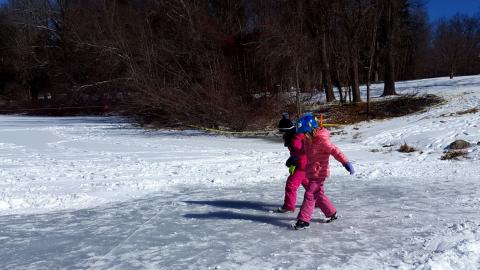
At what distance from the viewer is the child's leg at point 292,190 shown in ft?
22.2

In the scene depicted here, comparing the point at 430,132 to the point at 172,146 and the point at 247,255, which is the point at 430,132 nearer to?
the point at 172,146

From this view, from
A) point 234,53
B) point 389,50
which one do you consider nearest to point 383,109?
point 389,50

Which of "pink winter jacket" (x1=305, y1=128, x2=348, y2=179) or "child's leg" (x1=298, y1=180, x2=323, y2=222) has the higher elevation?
"pink winter jacket" (x1=305, y1=128, x2=348, y2=179)

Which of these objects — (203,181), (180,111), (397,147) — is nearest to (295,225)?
(203,181)

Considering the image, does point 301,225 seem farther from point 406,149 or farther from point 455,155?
point 406,149

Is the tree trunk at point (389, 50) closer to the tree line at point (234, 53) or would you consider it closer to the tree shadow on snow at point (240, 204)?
the tree line at point (234, 53)

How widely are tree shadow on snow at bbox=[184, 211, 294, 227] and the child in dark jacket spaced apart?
0.33 meters

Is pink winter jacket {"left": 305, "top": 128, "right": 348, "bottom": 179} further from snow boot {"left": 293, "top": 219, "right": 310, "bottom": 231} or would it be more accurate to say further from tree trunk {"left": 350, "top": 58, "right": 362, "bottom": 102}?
tree trunk {"left": 350, "top": 58, "right": 362, "bottom": 102}

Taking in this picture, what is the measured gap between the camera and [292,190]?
22.2ft

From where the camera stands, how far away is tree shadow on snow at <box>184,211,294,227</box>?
20.6ft

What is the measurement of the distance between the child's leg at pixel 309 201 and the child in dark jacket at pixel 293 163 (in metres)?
0.72

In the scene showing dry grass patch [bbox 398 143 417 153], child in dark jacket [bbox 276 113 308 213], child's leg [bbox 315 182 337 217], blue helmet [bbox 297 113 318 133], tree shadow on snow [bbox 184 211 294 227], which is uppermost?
blue helmet [bbox 297 113 318 133]

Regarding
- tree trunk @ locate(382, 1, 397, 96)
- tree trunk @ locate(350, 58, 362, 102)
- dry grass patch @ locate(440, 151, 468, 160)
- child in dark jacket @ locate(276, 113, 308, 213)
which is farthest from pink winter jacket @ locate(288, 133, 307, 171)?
tree trunk @ locate(382, 1, 397, 96)

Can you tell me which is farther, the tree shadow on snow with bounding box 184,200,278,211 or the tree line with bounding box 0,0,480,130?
the tree line with bounding box 0,0,480,130
